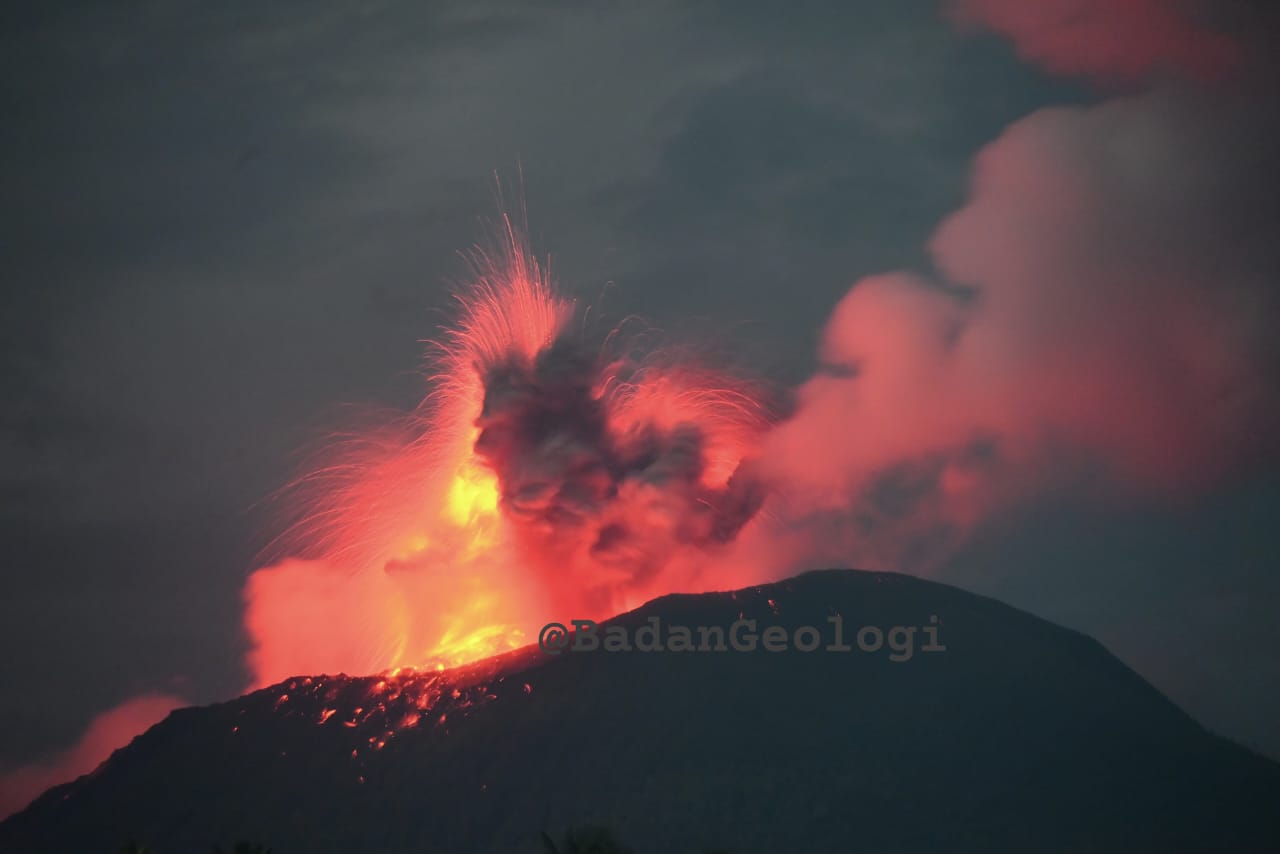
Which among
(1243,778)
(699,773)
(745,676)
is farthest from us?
(745,676)

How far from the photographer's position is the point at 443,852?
77.7 m

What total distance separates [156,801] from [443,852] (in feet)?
108

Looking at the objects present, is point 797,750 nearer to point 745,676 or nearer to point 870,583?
point 745,676

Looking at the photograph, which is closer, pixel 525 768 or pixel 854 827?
pixel 854 827

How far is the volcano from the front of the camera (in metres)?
78.6

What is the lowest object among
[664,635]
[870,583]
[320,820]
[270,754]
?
[320,820]

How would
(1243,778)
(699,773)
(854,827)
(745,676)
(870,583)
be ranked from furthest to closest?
(870,583)
(745,676)
(1243,778)
(699,773)
(854,827)

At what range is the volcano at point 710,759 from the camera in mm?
78562

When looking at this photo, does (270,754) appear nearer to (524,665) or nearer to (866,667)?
(524,665)

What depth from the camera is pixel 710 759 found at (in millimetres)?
84750

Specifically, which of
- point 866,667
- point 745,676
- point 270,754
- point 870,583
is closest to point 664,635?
point 745,676

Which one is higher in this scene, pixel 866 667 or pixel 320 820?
pixel 866 667

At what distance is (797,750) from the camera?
285ft

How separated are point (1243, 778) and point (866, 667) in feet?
102
